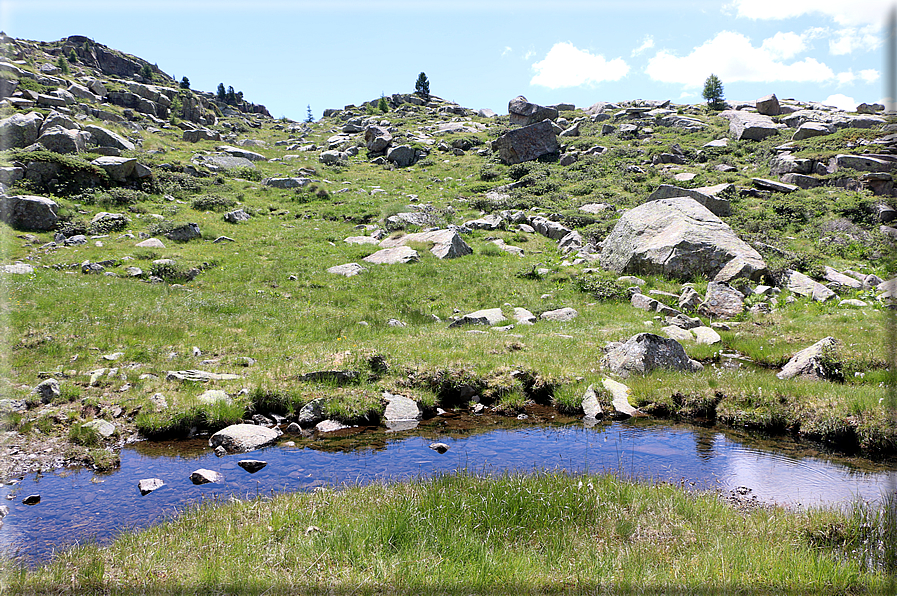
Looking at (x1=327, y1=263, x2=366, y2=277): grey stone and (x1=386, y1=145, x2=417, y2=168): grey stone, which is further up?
(x1=386, y1=145, x2=417, y2=168): grey stone

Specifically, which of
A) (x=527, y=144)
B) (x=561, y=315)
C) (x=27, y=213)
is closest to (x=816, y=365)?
(x=561, y=315)

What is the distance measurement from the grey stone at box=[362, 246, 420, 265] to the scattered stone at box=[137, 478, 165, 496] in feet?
66.5

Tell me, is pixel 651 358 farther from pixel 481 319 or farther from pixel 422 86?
pixel 422 86

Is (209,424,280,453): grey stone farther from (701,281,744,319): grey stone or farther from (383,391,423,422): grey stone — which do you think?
(701,281,744,319): grey stone

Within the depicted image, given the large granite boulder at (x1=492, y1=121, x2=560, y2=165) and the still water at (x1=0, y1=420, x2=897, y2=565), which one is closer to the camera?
the still water at (x1=0, y1=420, x2=897, y2=565)

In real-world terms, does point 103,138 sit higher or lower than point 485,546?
higher

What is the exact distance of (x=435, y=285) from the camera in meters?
25.6

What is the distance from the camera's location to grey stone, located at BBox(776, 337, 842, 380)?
1398 cm

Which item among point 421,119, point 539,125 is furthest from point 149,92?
point 539,125

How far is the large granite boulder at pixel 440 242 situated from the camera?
99.4 ft

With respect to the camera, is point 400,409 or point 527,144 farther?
point 527,144

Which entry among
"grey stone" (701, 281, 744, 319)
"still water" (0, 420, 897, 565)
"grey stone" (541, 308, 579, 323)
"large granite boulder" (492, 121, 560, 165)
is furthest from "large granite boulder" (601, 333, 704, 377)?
"large granite boulder" (492, 121, 560, 165)

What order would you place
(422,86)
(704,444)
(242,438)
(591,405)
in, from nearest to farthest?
(242,438) < (704,444) < (591,405) < (422,86)

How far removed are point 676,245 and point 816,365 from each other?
12519mm
